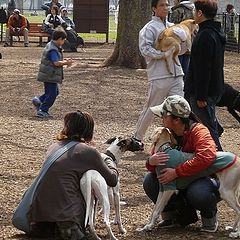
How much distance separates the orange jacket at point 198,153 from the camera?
19.8ft

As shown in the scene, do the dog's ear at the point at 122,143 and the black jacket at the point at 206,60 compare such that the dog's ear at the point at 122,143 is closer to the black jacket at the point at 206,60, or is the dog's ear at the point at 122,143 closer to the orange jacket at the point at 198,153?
the orange jacket at the point at 198,153

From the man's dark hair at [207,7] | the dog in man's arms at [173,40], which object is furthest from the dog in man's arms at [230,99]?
the man's dark hair at [207,7]

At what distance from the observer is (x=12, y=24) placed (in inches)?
1171

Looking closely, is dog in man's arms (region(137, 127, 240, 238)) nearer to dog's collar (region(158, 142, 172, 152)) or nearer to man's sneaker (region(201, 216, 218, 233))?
dog's collar (region(158, 142, 172, 152))

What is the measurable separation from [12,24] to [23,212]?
2430cm

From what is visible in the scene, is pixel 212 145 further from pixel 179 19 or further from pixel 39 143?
pixel 179 19

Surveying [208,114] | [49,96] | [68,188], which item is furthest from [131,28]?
[68,188]

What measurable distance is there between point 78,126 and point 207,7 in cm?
209

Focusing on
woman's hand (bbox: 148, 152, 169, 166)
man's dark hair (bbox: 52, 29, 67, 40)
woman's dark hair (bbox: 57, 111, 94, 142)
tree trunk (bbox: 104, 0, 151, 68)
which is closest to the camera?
woman's dark hair (bbox: 57, 111, 94, 142)

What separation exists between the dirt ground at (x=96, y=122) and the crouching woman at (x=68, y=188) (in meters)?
0.31

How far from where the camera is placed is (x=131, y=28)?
61.1ft

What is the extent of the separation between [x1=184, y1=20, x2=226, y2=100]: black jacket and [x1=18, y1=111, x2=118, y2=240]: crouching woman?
6.01 ft

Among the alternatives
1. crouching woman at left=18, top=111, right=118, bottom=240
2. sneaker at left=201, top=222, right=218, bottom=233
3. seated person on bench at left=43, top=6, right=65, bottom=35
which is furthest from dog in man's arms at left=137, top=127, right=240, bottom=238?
seated person on bench at left=43, top=6, right=65, bottom=35

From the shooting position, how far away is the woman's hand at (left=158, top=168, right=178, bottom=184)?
20.0ft
